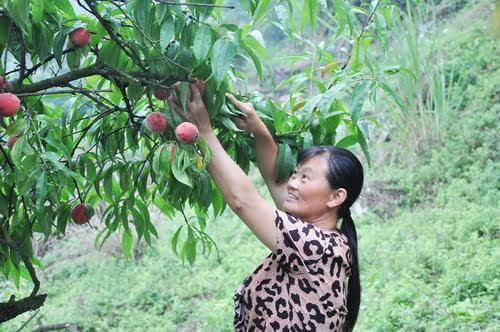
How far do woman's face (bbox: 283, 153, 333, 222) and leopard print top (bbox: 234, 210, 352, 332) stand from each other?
0.24 feet

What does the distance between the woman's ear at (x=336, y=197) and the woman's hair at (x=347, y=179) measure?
0.04ft

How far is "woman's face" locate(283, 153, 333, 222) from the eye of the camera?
1.59 meters

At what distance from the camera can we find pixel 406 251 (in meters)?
4.02

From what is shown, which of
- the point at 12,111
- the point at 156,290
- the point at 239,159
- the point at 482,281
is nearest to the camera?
the point at 12,111

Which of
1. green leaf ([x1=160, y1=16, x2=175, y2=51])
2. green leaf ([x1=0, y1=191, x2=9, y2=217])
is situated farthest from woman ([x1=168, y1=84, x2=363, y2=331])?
green leaf ([x1=0, y1=191, x2=9, y2=217])

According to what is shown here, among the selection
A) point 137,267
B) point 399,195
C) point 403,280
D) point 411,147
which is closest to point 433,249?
point 403,280

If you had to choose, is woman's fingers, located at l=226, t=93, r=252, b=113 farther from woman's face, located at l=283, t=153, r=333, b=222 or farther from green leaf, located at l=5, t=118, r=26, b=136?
green leaf, located at l=5, t=118, r=26, b=136

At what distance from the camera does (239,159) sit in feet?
5.66

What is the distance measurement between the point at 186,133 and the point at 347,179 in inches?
20.3

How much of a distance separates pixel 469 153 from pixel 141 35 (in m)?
4.29

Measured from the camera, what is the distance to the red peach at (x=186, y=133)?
4.15 ft

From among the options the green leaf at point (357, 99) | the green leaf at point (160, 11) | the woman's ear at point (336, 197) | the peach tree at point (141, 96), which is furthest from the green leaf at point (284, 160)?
the green leaf at point (160, 11)

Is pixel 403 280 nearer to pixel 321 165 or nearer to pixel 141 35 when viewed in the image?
pixel 321 165

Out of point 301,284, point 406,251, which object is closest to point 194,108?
point 301,284
